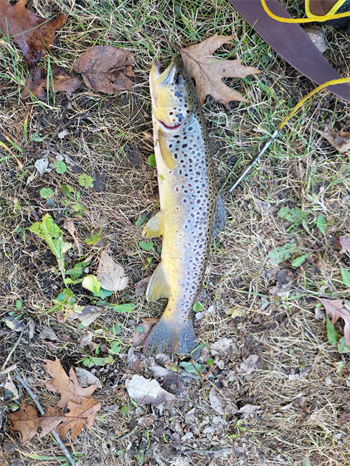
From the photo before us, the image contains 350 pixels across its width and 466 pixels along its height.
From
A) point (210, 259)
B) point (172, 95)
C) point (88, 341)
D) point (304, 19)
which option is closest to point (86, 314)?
point (88, 341)

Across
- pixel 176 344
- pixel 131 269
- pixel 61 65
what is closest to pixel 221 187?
pixel 131 269

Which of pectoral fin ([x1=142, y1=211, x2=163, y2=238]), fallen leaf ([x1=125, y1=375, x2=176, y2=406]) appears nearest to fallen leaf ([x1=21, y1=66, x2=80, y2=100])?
pectoral fin ([x1=142, y1=211, x2=163, y2=238])

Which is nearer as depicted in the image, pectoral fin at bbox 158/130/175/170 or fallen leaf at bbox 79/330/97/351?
pectoral fin at bbox 158/130/175/170

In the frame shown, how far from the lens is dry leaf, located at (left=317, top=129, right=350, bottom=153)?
7.75 ft

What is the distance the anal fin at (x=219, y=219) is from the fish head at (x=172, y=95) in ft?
2.05

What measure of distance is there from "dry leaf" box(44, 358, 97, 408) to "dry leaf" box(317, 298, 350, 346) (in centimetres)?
211

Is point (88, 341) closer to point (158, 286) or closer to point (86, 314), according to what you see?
point (86, 314)

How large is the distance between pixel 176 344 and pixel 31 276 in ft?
3.99

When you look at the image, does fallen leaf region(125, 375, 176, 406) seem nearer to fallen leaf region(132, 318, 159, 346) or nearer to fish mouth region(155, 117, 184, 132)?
fallen leaf region(132, 318, 159, 346)

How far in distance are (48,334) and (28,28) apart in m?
2.14

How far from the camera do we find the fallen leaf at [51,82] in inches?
79.7

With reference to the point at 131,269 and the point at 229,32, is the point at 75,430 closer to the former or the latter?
the point at 131,269

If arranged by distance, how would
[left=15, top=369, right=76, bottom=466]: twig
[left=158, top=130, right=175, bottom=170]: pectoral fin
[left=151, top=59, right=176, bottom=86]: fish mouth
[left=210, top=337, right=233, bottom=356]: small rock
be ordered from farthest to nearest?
[left=210, top=337, right=233, bottom=356]: small rock < [left=15, top=369, right=76, bottom=466]: twig < [left=158, top=130, right=175, bottom=170]: pectoral fin < [left=151, top=59, right=176, bottom=86]: fish mouth

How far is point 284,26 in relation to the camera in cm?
212
